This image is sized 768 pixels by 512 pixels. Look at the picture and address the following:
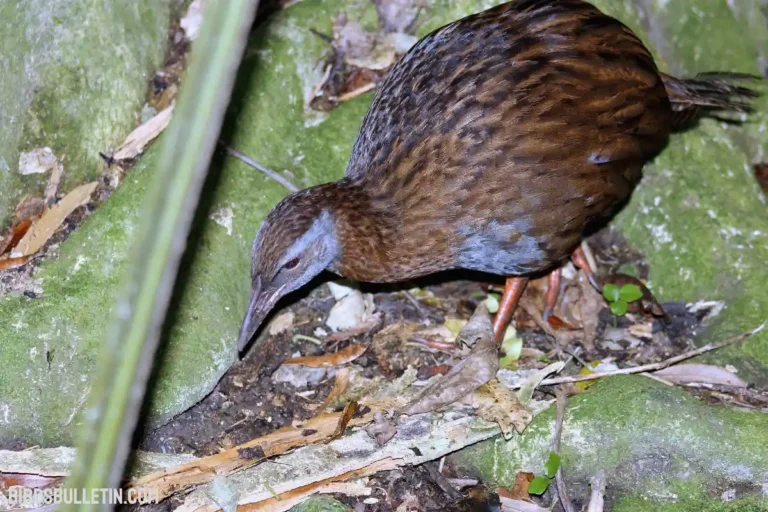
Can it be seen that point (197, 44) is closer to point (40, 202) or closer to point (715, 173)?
point (40, 202)

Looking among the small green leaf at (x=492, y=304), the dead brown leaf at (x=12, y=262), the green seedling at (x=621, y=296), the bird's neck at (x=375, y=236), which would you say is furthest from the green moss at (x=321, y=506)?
the green seedling at (x=621, y=296)

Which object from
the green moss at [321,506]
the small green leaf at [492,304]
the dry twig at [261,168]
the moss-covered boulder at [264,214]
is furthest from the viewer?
the small green leaf at [492,304]

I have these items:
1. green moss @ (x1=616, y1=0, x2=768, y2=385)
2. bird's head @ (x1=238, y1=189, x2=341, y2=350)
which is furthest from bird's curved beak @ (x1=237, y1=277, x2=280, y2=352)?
green moss @ (x1=616, y1=0, x2=768, y2=385)

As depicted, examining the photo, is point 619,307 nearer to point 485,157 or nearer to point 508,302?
point 508,302

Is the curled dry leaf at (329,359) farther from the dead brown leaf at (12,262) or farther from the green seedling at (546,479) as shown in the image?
the dead brown leaf at (12,262)

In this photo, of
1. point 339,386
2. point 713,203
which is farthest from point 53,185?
point 713,203

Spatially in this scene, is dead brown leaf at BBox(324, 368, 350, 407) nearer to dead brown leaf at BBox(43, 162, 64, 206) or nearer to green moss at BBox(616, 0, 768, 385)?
dead brown leaf at BBox(43, 162, 64, 206)
